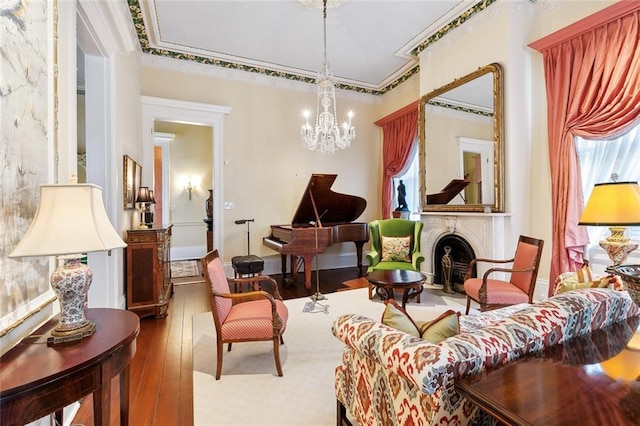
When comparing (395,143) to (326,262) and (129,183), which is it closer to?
(326,262)

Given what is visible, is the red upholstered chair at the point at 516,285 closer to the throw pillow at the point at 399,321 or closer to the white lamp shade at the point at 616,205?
the white lamp shade at the point at 616,205

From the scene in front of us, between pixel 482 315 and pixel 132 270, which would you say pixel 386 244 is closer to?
pixel 482 315

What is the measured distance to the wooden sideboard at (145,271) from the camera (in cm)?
319

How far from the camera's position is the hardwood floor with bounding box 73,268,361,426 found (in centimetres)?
176

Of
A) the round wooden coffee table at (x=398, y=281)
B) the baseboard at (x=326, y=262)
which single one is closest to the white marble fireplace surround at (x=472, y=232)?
the round wooden coffee table at (x=398, y=281)

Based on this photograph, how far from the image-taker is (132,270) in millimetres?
3180

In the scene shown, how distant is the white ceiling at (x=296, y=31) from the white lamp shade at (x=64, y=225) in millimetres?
3469

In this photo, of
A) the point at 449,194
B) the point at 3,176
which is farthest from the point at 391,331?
the point at 449,194

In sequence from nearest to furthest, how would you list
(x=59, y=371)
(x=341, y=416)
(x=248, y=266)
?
(x=59, y=371) < (x=341, y=416) < (x=248, y=266)

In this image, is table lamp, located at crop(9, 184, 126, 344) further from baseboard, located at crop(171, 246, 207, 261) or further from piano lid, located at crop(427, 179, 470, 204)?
baseboard, located at crop(171, 246, 207, 261)

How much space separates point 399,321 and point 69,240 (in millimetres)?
1379

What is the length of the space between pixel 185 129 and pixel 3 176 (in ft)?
21.8

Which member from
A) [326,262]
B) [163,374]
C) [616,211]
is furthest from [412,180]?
[163,374]

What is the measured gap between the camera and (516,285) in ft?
9.64
